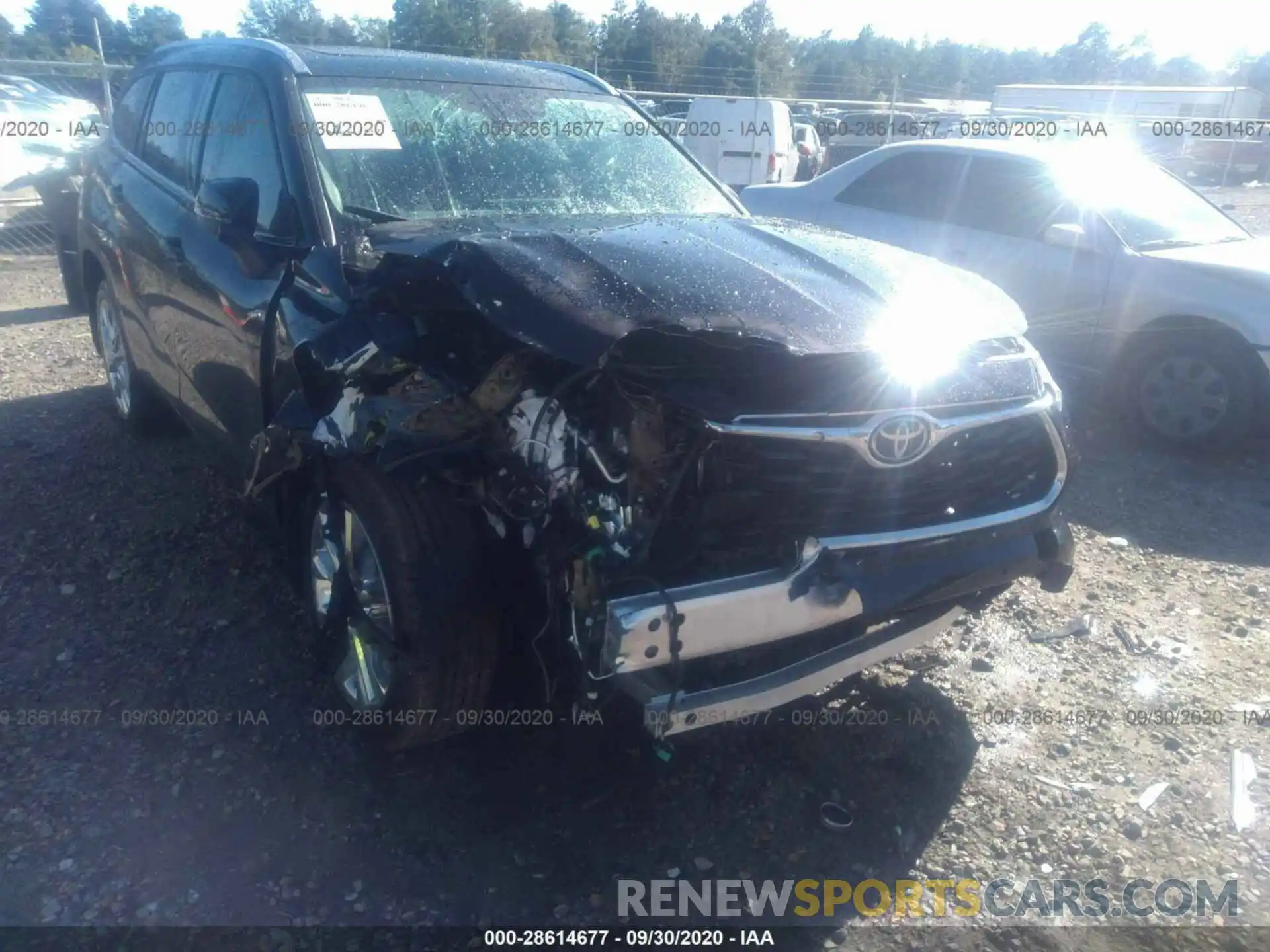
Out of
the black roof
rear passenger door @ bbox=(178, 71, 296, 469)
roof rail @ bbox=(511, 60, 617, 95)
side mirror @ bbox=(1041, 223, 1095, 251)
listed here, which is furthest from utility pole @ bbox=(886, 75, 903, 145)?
rear passenger door @ bbox=(178, 71, 296, 469)

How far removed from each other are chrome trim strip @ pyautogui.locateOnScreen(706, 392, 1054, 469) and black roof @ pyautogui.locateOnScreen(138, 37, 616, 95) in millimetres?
2329

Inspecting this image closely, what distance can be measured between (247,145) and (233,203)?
0.62 m

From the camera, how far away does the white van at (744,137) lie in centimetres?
1622

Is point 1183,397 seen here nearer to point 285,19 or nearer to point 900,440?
point 900,440

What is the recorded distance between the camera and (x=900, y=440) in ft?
8.55

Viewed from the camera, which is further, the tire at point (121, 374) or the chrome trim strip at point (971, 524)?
the tire at point (121, 374)

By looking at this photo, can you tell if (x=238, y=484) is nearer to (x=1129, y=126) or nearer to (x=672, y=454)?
(x=672, y=454)

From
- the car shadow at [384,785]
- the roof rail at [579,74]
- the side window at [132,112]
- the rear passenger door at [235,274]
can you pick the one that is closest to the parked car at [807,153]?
the roof rail at [579,74]

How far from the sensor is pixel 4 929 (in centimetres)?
243

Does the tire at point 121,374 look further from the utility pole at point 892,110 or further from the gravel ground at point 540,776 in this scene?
the utility pole at point 892,110

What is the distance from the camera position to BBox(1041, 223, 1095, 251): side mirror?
6.11 meters

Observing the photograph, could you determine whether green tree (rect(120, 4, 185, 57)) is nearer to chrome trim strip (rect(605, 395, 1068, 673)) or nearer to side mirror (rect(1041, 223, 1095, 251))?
side mirror (rect(1041, 223, 1095, 251))

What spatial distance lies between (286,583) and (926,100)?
88.2 feet

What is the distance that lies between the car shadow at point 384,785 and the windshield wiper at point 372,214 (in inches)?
57.9
